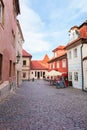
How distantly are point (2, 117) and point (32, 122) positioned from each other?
137 cm

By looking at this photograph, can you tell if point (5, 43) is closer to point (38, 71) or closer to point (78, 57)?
point (78, 57)

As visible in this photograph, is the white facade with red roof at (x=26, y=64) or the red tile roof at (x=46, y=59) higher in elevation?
the red tile roof at (x=46, y=59)

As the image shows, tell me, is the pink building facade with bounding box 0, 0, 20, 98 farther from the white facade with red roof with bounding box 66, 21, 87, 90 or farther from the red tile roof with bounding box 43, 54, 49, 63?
the red tile roof with bounding box 43, 54, 49, 63

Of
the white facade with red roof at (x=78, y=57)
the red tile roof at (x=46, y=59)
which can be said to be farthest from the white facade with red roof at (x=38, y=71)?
the white facade with red roof at (x=78, y=57)

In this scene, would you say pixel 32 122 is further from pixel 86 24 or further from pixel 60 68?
pixel 60 68

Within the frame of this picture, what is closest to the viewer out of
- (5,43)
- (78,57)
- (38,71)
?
(5,43)

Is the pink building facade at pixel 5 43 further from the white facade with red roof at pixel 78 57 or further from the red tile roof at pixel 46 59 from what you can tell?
the red tile roof at pixel 46 59

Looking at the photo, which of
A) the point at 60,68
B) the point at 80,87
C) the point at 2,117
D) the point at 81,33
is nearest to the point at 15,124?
the point at 2,117

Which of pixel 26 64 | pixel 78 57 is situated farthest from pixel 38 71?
pixel 78 57

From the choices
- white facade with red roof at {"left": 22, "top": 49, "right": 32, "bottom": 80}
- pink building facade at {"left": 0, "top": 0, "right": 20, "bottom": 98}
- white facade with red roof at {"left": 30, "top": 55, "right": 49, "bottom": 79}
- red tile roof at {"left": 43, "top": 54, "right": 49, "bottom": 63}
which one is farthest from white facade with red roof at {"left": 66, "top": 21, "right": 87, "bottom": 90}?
red tile roof at {"left": 43, "top": 54, "right": 49, "bottom": 63}

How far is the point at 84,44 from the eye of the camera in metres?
17.8

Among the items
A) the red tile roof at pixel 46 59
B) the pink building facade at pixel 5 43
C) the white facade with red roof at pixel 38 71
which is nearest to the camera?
the pink building facade at pixel 5 43

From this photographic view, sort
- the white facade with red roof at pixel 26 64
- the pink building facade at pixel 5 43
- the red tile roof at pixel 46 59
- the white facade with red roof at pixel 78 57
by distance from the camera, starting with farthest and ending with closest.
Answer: the red tile roof at pixel 46 59 < the white facade with red roof at pixel 26 64 < the white facade with red roof at pixel 78 57 < the pink building facade at pixel 5 43

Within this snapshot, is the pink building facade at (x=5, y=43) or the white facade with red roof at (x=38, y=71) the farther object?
the white facade with red roof at (x=38, y=71)
